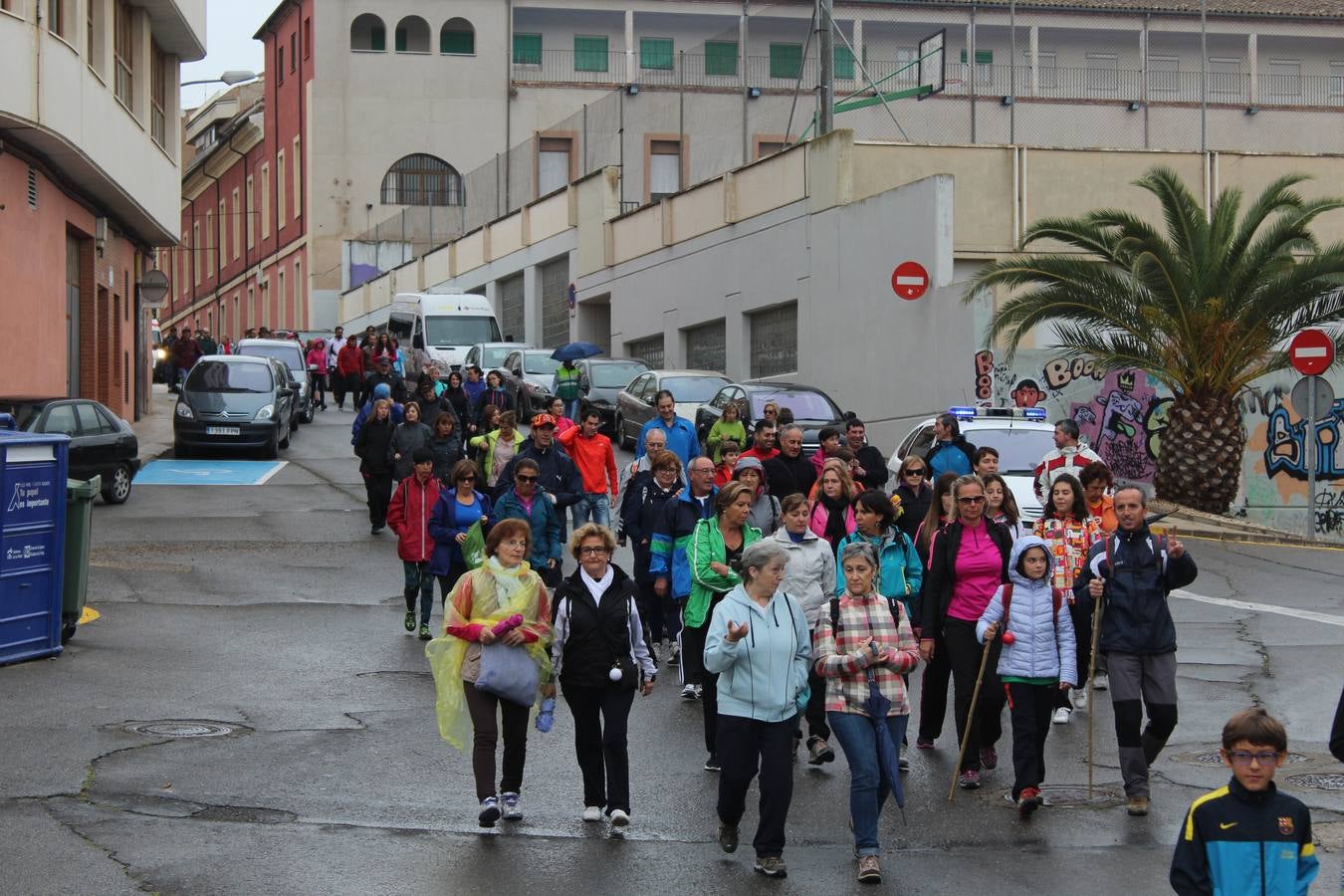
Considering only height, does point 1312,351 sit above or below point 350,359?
below

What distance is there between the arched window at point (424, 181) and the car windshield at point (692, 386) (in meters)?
32.8

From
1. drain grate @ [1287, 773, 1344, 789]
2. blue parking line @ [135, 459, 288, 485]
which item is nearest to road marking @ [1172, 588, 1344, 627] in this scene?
drain grate @ [1287, 773, 1344, 789]

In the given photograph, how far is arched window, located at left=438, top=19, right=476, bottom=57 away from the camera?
6259cm

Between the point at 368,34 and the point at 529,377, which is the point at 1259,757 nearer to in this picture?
the point at 529,377

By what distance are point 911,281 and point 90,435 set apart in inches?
516

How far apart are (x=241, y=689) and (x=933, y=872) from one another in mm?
6238

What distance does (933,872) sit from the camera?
28.2ft

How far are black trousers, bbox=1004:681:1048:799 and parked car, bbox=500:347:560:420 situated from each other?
1053 inches

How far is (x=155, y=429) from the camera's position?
37.1 metres

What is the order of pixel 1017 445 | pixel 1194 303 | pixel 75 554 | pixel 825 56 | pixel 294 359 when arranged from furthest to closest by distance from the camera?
pixel 294 359
pixel 825 56
pixel 1194 303
pixel 1017 445
pixel 75 554

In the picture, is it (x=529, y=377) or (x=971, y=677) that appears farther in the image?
(x=529, y=377)

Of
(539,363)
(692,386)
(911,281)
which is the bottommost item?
(692,386)

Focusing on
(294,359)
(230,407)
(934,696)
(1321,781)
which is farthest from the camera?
(294,359)

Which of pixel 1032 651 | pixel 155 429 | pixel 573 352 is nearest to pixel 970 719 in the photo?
pixel 1032 651
